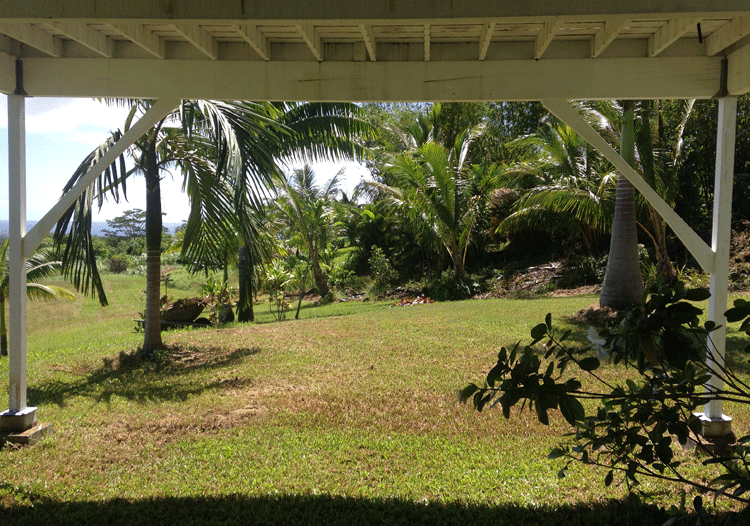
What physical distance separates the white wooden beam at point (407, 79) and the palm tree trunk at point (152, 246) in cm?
363

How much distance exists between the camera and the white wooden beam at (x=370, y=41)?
3542mm

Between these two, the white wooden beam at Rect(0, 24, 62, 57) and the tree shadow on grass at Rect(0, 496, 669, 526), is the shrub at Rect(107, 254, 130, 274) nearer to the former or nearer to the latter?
the white wooden beam at Rect(0, 24, 62, 57)

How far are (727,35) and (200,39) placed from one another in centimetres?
367

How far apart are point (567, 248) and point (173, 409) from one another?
11.9m

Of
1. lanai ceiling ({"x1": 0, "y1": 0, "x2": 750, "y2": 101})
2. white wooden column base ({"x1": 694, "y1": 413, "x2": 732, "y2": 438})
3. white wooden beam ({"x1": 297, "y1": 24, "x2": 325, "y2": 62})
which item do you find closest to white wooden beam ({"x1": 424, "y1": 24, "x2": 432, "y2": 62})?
lanai ceiling ({"x1": 0, "y1": 0, "x2": 750, "y2": 101})

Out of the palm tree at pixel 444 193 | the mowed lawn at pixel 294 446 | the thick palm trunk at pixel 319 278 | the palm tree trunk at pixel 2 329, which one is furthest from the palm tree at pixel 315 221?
the mowed lawn at pixel 294 446

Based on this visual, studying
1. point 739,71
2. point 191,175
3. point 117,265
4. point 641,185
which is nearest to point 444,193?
point 191,175

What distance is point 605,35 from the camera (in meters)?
3.70

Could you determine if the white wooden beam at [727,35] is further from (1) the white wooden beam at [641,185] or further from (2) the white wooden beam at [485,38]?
(2) the white wooden beam at [485,38]

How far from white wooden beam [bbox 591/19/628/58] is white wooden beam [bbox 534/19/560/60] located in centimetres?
34

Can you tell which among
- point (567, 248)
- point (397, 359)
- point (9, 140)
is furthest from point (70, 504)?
point (567, 248)

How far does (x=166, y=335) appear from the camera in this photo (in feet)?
33.3

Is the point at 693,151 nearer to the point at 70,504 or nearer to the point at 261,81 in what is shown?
the point at 261,81

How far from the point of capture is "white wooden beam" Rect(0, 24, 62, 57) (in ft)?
11.8
